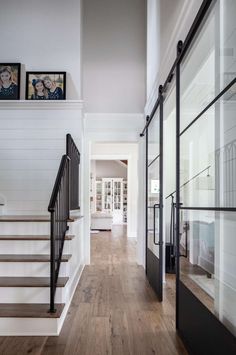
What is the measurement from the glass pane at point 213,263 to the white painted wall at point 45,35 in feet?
11.9

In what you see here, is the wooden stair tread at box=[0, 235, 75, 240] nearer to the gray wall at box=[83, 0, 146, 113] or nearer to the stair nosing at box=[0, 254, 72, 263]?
the stair nosing at box=[0, 254, 72, 263]

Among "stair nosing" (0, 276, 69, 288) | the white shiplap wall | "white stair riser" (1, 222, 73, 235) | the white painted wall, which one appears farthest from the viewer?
the white painted wall

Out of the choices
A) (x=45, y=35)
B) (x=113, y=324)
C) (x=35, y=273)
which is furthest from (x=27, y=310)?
(x=45, y=35)

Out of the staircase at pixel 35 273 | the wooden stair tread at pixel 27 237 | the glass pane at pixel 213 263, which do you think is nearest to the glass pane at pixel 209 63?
the glass pane at pixel 213 263

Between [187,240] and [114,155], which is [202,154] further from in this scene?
[114,155]

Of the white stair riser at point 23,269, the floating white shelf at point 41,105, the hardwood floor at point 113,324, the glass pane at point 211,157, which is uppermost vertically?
the floating white shelf at point 41,105

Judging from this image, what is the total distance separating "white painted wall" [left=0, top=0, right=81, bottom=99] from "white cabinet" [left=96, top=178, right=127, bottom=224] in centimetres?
1109

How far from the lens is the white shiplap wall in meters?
5.27

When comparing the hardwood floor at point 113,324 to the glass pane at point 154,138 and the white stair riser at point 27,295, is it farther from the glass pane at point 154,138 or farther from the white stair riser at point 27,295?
the glass pane at point 154,138

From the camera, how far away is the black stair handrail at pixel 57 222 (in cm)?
289

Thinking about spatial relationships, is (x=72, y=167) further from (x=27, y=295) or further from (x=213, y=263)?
(x=213, y=263)

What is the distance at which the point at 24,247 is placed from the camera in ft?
11.6

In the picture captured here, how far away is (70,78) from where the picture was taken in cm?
557

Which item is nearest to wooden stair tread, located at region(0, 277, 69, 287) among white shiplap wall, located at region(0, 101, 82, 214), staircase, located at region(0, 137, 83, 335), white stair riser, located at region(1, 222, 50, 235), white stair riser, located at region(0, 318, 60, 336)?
staircase, located at region(0, 137, 83, 335)
